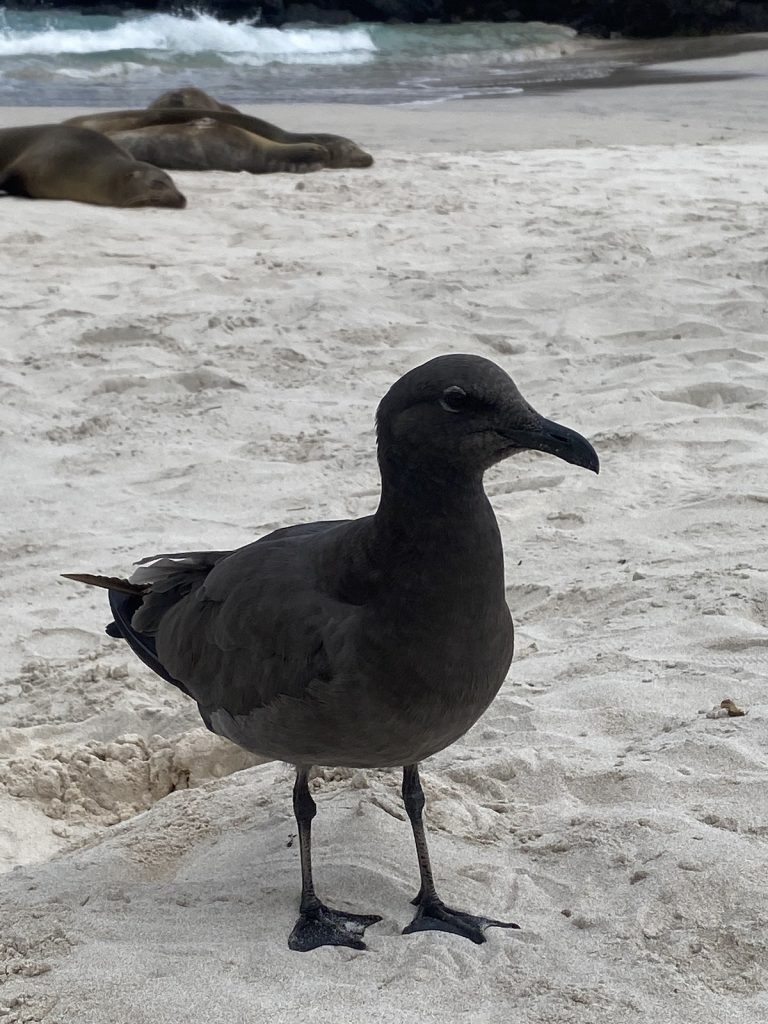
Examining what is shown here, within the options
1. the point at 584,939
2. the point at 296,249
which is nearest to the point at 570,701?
the point at 584,939

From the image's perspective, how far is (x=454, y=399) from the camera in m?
2.37

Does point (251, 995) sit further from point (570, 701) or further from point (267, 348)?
point (267, 348)

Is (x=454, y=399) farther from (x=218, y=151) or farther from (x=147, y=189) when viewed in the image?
(x=218, y=151)

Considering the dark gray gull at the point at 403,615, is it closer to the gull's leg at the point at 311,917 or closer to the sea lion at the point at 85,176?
the gull's leg at the point at 311,917

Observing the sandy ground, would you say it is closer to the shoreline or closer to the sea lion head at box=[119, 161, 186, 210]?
the sea lion head at box=[119, 161, 186, 210]

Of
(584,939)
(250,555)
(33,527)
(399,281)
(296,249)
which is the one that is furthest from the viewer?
(296,249)

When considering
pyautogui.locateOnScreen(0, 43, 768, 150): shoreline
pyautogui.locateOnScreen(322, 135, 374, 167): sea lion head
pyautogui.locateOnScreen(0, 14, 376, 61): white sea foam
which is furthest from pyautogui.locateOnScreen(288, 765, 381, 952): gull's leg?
pyautogui.locateOnScreen(0, 14, 376, 61): white sea foam

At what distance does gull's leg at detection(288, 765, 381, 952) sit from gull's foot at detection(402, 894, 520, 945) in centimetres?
11

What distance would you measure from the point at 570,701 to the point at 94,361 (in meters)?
3.46

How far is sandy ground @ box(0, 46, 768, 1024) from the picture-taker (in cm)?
247

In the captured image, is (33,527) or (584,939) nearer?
(584,939)

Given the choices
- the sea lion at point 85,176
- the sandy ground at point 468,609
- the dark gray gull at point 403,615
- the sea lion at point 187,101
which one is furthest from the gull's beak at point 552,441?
the sea lion at point 187,101

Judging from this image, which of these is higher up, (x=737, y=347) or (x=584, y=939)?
(x=737, y=347)

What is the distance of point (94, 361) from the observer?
609 centimetres
